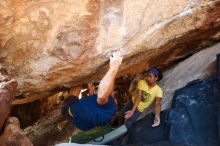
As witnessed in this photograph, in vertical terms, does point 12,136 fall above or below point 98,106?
below

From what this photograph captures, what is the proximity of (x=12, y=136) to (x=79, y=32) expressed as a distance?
0.99 meters

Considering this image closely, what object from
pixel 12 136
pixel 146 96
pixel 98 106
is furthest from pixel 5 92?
pixel 146 96

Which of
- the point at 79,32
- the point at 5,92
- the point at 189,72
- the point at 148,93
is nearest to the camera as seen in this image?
the point at 5,92

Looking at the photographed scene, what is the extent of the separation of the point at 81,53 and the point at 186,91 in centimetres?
123

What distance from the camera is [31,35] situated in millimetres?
3125

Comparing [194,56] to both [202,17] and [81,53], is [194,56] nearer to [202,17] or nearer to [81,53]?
[202,17]

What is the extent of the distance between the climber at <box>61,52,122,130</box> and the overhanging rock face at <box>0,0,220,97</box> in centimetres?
25

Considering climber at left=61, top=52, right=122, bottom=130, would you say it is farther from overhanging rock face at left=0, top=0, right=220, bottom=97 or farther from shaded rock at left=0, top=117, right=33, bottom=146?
shaded rock at left=0, top=117, right=33, bottom=146

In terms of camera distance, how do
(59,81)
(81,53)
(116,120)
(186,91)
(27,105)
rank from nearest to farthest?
(81,53) → (59,81) → (186,91) → (116,120) → (27,105)

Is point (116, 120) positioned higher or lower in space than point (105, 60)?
lower

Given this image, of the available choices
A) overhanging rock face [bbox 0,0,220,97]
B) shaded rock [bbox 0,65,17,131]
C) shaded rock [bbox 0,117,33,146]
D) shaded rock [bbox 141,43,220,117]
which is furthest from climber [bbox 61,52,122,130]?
shaded rock [bbox 141,43,220,117]

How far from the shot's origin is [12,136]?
309 cm

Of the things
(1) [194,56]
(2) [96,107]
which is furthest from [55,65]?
(1) [194,56]

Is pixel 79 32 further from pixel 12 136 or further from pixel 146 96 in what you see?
pixel 146 96
